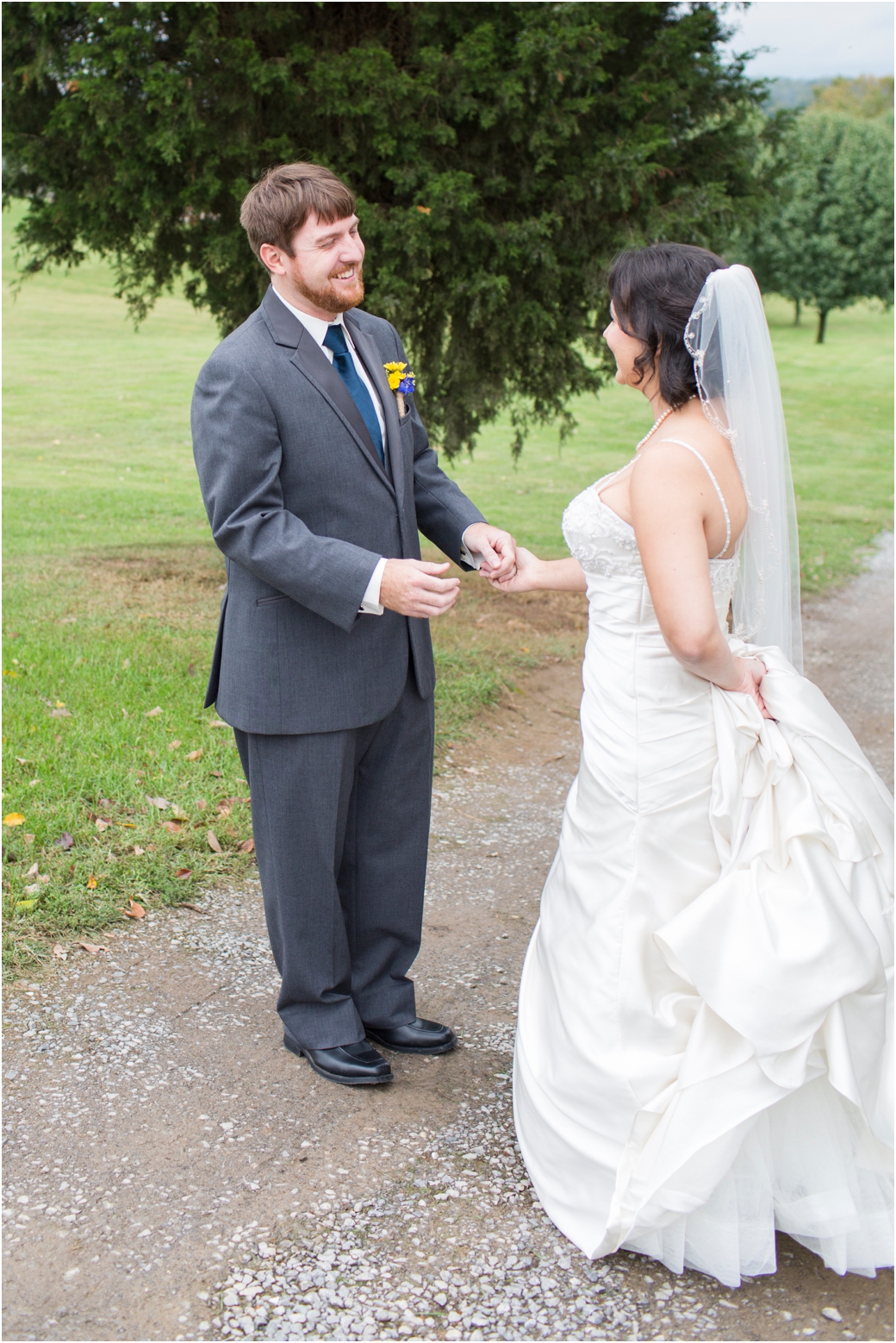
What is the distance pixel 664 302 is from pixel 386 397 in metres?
0.95

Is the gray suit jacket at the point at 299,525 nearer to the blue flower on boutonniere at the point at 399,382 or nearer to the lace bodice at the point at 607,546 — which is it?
the blue flower on boutonniere at the point at 399,382

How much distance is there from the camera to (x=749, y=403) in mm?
2898

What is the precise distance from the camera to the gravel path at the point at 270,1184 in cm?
262

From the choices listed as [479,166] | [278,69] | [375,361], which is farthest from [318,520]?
[479,166]

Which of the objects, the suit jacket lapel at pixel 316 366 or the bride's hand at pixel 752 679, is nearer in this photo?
the bride's hand at pixel 752 679

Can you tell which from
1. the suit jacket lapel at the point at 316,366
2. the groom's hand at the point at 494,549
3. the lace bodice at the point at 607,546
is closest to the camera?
the lace bodice at the point at 607,546

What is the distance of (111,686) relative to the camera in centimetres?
671

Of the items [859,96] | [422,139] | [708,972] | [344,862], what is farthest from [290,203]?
[859,96]

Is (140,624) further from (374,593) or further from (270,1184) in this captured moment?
(270,1184)

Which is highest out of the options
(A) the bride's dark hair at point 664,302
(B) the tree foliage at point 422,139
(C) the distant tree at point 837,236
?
(C) the distant tree at point 837,236

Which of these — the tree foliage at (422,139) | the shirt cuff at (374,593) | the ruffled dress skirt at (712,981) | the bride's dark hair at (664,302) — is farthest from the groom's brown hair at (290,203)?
the tree foliage at (422,139)

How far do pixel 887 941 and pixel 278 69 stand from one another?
643 centimetres

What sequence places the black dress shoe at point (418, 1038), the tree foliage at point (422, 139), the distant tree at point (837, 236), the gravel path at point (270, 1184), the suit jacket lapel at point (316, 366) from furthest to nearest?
the distant tree at point (837, 236), the tree foliage at point (422, 139), the black dress shoe at point (418, 1038), the suit jacket lapel at point (316, 366), the gravel path at point (270, 1184)

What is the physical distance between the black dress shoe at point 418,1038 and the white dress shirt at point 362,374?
1.38 metres
